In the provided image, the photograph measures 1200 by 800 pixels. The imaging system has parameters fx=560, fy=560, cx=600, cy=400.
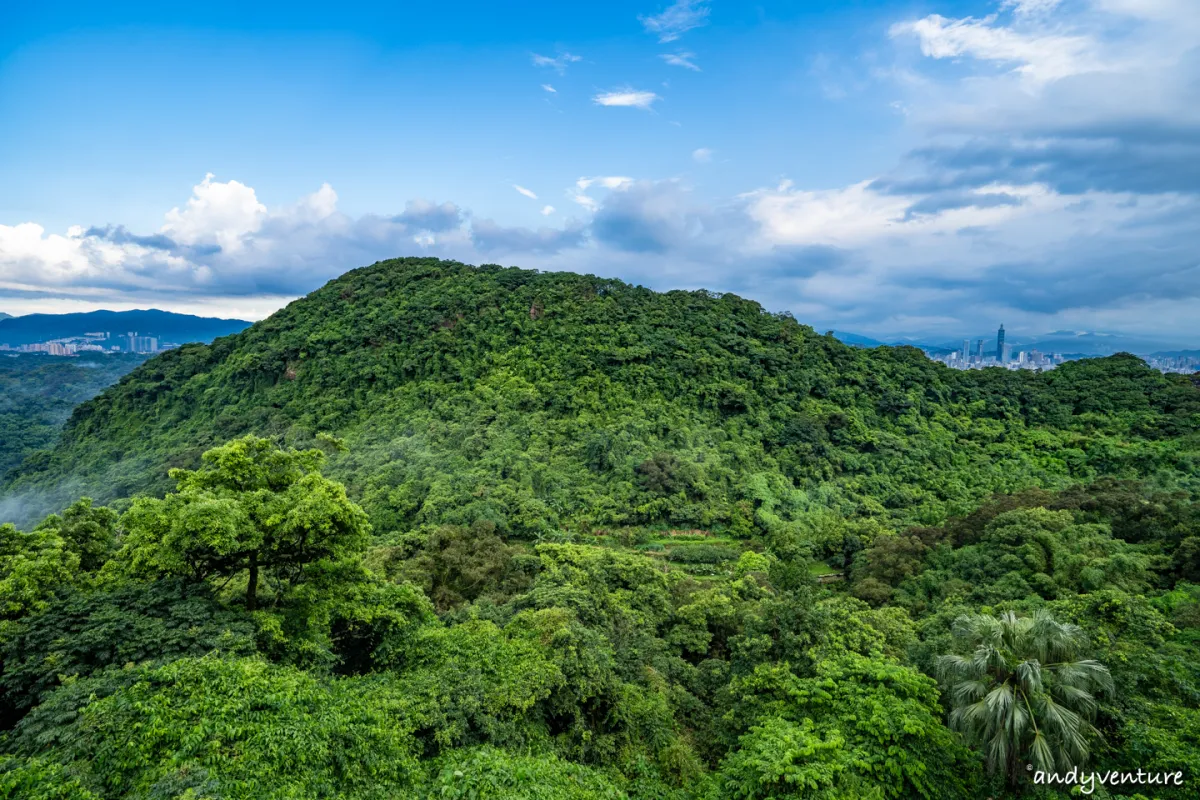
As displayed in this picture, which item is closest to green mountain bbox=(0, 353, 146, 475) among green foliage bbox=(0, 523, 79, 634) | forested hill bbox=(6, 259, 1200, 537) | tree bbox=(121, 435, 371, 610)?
forested hill bbox=(6, 259, 1200, 537)

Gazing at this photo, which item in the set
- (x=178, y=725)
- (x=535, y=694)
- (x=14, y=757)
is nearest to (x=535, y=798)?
(x=535, y=694)

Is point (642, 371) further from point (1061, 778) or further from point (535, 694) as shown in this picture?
point (1061, 778)

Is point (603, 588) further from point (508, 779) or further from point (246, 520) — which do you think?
→ point (246, 520)

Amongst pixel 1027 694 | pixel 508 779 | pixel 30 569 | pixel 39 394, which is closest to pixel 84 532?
pixel 30 569

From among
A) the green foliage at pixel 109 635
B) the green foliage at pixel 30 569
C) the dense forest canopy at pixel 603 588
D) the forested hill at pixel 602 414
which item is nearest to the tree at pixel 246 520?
the dense forest canopy at pixel 603 588

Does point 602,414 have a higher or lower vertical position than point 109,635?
higher

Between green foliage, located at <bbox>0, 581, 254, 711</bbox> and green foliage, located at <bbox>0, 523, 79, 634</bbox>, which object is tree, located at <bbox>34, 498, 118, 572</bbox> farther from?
green foliage, located at <bbox>0, 581, 254, 711</bbox>
